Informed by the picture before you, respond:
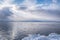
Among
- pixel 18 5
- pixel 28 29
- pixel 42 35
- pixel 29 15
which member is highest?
pixel 18 5

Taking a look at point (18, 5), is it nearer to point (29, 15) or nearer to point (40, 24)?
point (29, 15)

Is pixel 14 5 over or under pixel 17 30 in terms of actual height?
over

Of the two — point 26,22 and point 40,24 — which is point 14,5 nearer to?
point 26,22

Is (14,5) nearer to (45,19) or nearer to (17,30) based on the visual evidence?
(17,30)

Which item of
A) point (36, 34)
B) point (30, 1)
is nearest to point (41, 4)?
point (30, 1)

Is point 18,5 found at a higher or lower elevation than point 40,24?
higher

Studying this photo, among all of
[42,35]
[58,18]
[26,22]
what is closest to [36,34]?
[42,35]
